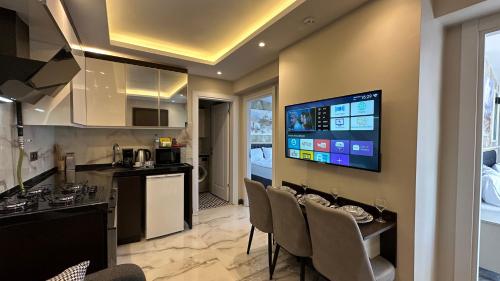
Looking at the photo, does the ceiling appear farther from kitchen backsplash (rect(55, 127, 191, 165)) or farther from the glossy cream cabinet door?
kitchen backsplash (rect(55, 127, 191, 165))

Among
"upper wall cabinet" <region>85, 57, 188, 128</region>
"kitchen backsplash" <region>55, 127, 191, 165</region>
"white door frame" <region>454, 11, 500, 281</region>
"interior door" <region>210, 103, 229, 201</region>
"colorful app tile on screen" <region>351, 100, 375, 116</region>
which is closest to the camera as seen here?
"white door frame" <region>454, 11, 500, 281</region>

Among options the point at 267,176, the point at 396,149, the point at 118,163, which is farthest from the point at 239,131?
the point at 396,149

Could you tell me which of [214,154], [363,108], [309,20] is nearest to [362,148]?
[363,108]

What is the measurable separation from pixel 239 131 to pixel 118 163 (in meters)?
2.07

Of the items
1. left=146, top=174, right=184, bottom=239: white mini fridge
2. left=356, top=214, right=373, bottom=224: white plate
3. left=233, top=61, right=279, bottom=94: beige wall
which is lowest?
left=146, top=174, right=184, bottom=239: white mini fridge

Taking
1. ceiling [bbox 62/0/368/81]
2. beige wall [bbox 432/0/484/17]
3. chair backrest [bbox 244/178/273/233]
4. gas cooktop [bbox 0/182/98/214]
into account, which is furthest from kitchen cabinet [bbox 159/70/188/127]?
beige wall [bbox 432/0/484/17]

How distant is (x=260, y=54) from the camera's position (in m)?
2.84

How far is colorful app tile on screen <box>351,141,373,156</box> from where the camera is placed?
5.63 feet

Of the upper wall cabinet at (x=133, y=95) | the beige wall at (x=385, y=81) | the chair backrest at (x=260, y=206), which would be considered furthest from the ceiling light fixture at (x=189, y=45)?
the chair backrest at (x=260, y=206)

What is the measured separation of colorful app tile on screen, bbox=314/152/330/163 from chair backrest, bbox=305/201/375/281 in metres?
0.63

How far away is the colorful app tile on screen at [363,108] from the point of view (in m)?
1.68

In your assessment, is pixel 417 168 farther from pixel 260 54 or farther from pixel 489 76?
pixel 260 54

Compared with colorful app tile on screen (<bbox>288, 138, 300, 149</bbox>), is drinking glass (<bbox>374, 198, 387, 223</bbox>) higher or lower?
lower

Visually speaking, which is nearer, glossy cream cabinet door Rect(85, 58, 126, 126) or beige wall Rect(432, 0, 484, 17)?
beige wall Rect(432, 0, 484, 17)
